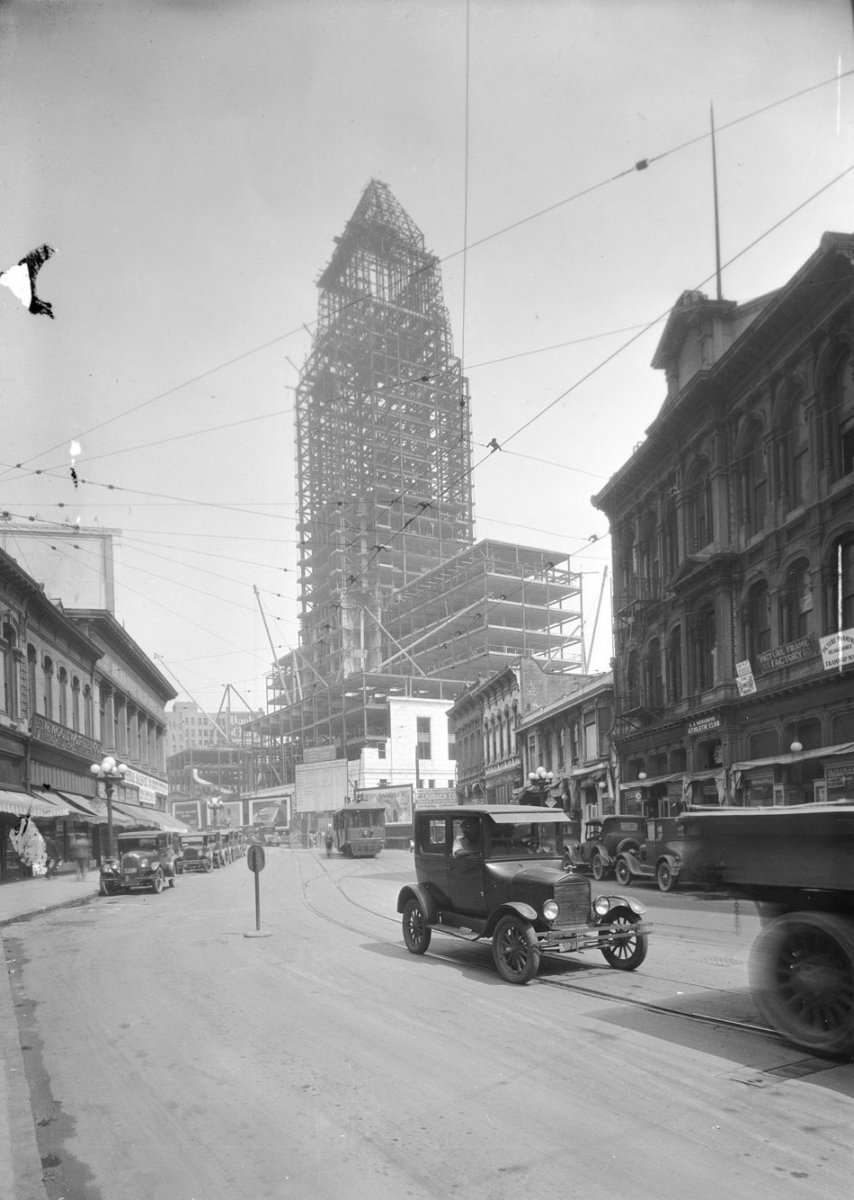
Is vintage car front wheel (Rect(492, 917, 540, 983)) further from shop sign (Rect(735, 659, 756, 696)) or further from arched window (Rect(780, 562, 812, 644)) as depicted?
shop sign (Rect(735, 659, 756, 696))

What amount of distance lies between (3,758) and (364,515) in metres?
25.7

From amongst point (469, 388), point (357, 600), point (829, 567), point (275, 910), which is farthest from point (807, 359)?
point (357, 600)

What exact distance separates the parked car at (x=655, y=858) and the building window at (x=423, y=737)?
197 ft

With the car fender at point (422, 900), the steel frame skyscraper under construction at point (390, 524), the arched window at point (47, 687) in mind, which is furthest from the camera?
the arched window at point (47, 687)

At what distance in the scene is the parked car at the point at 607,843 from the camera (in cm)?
2491

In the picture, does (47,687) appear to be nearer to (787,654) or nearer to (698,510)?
(698,510)

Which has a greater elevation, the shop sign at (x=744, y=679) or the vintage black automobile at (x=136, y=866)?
the shop sign at (x=744, y=679)

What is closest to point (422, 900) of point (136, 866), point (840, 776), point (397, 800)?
point (840, 776)

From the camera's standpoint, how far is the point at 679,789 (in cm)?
3112

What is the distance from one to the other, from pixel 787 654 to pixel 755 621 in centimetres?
285

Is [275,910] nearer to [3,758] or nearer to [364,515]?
[3,758]

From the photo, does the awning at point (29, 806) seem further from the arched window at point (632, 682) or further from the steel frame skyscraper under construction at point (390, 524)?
the arched window at point (632, 682)

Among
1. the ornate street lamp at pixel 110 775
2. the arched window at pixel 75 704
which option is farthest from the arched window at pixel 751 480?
the arched window at pixel 75 704

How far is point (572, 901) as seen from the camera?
395 inches
